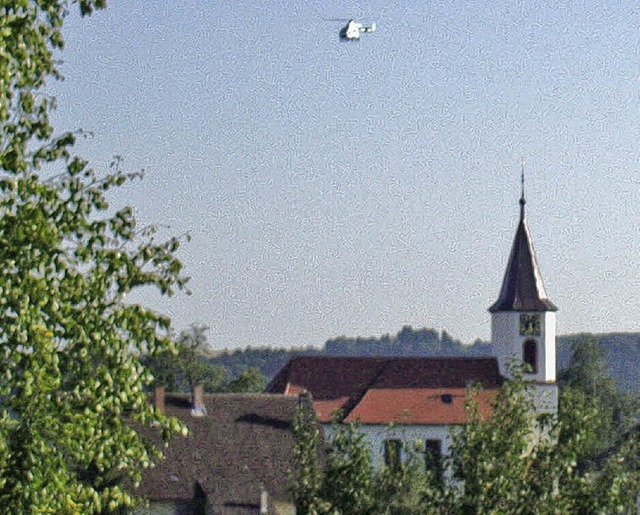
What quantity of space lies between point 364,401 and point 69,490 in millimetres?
57078

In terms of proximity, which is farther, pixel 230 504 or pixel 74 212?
pixel 230 504

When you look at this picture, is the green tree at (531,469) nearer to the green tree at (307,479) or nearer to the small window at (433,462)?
the small window at (433,462)

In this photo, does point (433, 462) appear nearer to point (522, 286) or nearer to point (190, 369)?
point (522, 286)

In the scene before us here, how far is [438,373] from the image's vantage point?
225 feet

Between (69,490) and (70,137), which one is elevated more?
(70,137)

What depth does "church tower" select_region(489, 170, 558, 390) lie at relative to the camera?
66.6 m

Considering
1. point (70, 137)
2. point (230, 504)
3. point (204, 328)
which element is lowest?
point (230, 504)

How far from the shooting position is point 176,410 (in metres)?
52.1

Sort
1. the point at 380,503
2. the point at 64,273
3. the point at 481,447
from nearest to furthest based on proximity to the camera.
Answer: the point at 64,273
the point at 481,447
the point at 380,503

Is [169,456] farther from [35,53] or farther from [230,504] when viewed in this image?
[35,53]

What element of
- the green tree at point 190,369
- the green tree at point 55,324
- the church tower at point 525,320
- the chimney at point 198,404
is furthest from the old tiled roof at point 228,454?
the green tree at point 55,324

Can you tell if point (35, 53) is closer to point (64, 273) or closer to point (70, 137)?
point (70, 137)

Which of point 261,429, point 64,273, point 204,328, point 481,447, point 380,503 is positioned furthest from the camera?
point 204,328

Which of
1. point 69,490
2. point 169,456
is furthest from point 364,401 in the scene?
point 69,490
